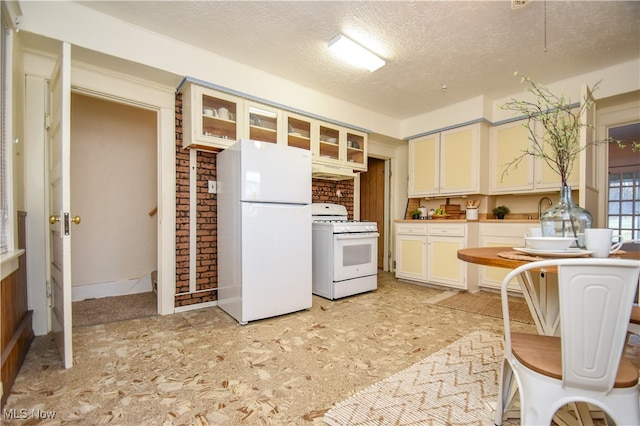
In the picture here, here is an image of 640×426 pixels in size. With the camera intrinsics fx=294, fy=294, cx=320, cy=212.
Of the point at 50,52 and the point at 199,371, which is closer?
the point at 199,371

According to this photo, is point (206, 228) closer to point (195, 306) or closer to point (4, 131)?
point (195, 306)

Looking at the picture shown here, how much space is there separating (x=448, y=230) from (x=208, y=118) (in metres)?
3.21

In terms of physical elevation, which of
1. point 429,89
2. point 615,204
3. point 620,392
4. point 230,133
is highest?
point 429,89

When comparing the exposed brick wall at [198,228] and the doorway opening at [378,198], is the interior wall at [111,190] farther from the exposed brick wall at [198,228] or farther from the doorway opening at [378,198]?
the doorway opening at [378,198]

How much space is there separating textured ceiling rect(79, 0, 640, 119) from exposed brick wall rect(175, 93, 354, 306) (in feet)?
2.86

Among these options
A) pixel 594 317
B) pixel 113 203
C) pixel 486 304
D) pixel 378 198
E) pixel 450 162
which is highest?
pixel 450 162

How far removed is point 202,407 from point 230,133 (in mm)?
2420

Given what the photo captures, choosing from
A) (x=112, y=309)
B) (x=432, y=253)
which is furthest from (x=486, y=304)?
(x=112, y=309)

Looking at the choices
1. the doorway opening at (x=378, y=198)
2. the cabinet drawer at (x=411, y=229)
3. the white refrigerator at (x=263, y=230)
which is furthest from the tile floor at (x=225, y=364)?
the doorway opening at (x=378, y=198)

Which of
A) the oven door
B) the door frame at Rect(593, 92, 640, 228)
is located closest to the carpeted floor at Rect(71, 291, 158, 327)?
the oven door

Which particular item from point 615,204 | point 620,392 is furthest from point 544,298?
point 615,204

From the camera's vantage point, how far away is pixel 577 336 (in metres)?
0.91

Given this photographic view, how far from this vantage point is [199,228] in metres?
3.11

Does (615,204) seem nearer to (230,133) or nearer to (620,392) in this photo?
(620,392)
